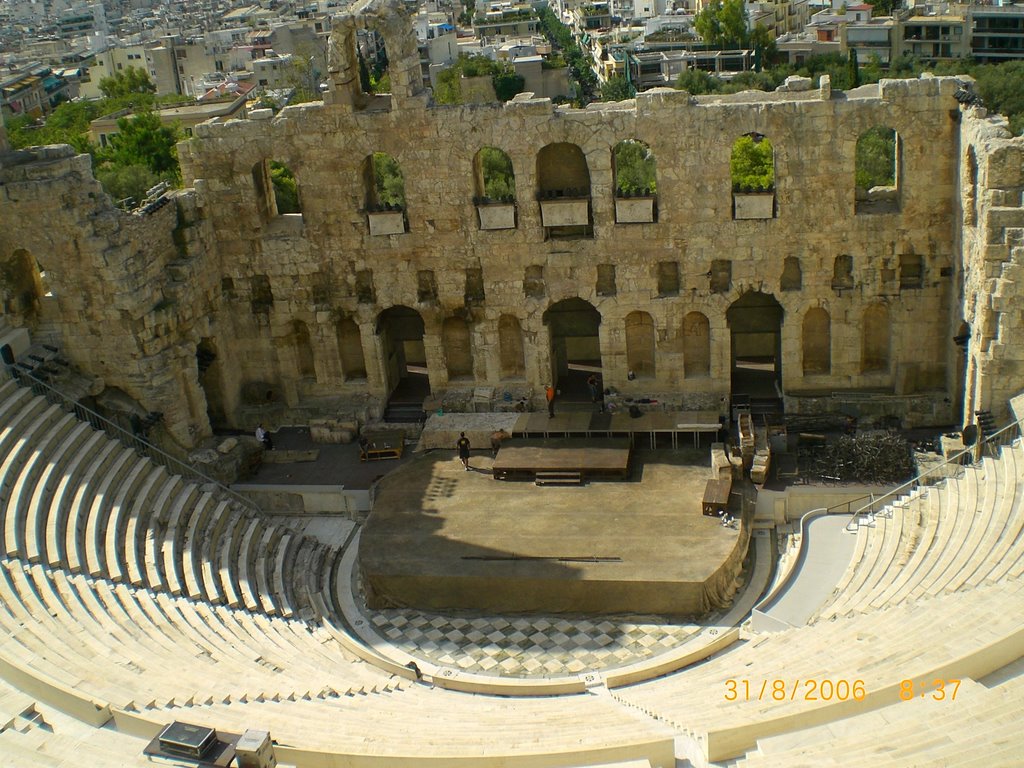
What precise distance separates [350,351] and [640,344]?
25.6 feet

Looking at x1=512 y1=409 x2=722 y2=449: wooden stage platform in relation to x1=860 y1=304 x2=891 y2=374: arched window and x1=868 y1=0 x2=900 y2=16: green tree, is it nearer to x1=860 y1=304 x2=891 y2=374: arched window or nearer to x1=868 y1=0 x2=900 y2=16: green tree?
x1=860 y1=304 x2=891 y2=374: arched window

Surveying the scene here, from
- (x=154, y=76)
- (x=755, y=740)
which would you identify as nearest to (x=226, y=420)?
(x=755, y=740)

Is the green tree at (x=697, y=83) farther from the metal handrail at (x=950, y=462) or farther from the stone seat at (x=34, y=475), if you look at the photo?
the stone seat at (x=34, y=475)

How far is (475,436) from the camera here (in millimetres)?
29078

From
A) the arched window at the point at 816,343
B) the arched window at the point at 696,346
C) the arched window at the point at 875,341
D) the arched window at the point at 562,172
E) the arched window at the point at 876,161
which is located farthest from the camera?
the arched window at the point at 876,161

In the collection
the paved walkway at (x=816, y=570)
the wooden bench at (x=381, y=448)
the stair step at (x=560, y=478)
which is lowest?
the paved walkway at (x=816, y=570)

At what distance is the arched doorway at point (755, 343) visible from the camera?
2980 cm

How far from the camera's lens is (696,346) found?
98.3 ft

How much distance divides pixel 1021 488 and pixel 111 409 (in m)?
19.7

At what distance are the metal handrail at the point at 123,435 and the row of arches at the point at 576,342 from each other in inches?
183

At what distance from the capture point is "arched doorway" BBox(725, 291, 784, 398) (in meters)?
29.8

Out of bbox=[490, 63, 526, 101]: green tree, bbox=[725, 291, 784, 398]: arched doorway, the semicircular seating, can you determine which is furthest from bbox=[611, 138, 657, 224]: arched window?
bbox=[490, 63, 526, 101]: green tree

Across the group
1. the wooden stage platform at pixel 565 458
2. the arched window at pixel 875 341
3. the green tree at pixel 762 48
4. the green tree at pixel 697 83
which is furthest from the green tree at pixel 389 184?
the green tree at pixel 762 48
